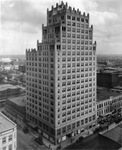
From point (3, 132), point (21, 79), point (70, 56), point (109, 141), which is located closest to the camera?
point (3, 132)

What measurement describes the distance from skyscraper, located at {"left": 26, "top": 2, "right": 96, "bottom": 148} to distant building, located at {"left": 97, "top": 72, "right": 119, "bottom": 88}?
43.4m

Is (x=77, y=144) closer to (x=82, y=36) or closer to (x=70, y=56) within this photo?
(x=70, y=56)

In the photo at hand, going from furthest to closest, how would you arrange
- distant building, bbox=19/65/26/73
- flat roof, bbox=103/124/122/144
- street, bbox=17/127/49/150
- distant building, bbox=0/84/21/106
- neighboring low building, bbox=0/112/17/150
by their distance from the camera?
1. distant building, bbox=19/65/26/73
2. distant building, bbox=0/84/21/106
3. street, bbox=17/127/49/150
4. flat roof, bbox=103/124/122/144
5. neighboring low building, bbox=0/112/17/150

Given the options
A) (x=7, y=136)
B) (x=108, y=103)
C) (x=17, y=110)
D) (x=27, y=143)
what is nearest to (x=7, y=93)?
(x=17, y=110)

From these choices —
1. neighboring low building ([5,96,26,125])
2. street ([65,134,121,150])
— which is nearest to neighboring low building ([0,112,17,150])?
street ([65,134,121,150])

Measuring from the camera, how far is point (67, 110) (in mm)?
41469

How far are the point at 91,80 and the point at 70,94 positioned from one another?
30.3 ft

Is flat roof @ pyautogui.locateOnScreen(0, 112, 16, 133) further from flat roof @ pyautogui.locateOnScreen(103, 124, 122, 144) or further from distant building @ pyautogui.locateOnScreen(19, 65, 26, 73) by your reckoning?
distant building @ pyautogui.locateOnScreen(19, 65, 26, 73)

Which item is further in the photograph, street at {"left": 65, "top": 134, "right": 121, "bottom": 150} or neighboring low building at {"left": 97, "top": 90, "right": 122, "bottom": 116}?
neighboring low building at {"left": 97, "top": 90, "right": 122, "bottom": 116}

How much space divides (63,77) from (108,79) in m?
55.5

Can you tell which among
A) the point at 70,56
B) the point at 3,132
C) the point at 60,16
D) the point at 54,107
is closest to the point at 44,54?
the point at 70,56

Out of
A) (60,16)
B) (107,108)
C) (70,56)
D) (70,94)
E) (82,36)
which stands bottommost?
(107,108)

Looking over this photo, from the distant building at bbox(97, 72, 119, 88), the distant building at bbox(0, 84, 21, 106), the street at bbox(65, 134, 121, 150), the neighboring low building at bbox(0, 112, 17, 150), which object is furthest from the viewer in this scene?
the distant building at bbox(97, 72, 119, 88)

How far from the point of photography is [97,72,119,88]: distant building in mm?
88188
